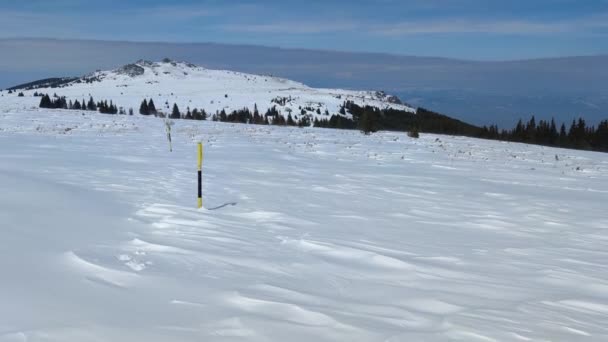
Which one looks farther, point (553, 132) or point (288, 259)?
point (553, 132)

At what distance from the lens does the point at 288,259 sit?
18.4ft

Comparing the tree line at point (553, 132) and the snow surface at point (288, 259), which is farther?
the tree line at point (553, 132)

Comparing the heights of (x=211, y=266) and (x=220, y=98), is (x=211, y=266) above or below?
below

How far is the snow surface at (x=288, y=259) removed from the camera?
3614 mm

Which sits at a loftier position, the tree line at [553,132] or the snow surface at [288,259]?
the tree line at [553,132]

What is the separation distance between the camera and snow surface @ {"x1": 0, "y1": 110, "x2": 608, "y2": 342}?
361cm

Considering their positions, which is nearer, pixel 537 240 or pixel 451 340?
pixel 451 340

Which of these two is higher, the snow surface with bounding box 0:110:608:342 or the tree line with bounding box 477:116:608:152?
the tree line with bounding box 477:116:608:152

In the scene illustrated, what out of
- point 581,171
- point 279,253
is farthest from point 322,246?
point 581,171

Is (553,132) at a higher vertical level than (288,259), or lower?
higher

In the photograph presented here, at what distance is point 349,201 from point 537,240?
3.66m

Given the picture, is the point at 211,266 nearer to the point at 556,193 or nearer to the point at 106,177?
the point at 106,177

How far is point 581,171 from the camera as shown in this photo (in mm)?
19328

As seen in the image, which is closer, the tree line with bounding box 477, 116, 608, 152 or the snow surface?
the snow surface
